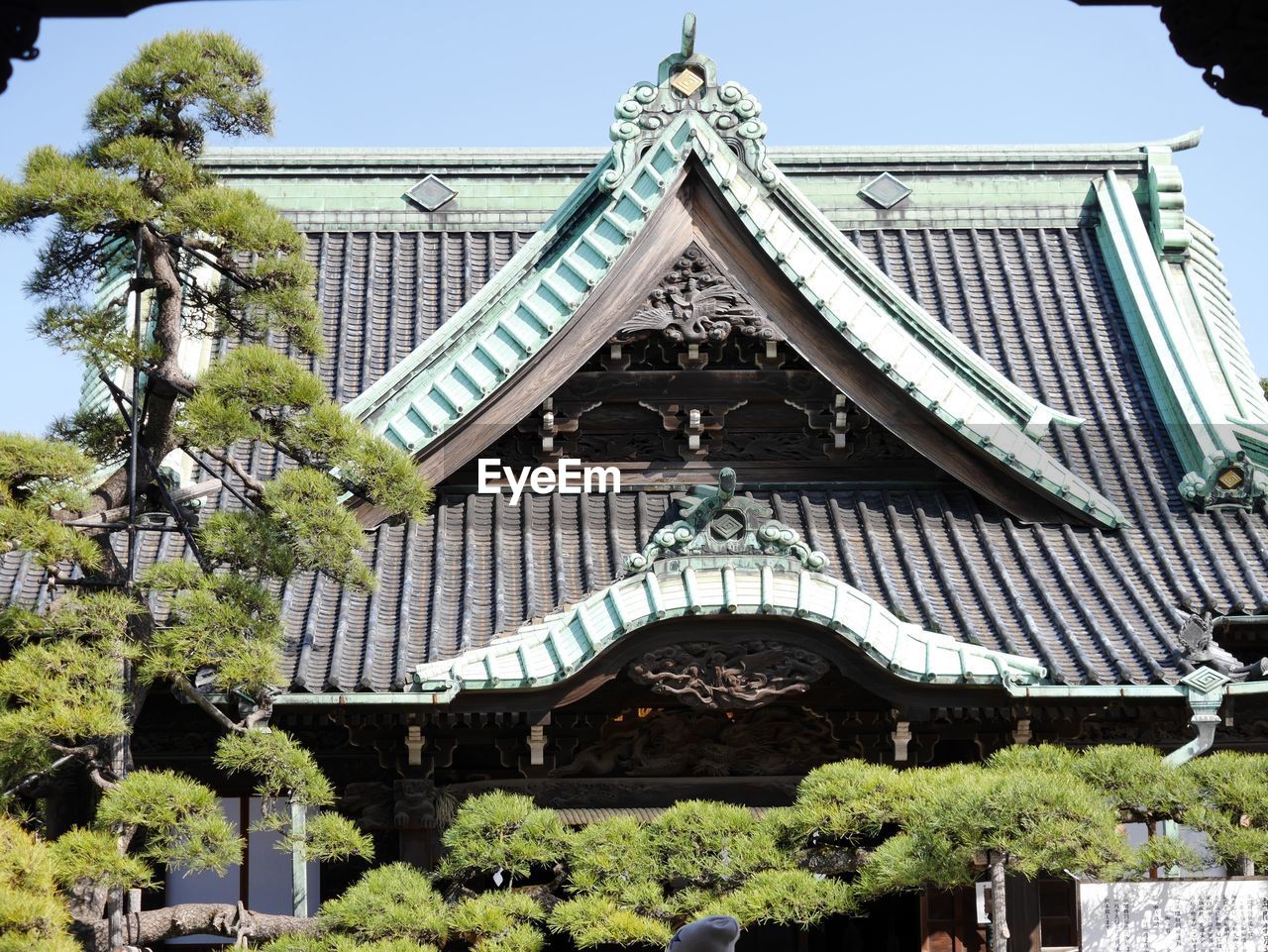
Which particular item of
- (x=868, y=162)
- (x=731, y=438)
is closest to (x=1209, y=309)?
(x=868, y=162)

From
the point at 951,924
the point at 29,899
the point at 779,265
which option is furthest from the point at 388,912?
the point at 779,265

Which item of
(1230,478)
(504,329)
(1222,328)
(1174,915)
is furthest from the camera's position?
(1222,328)

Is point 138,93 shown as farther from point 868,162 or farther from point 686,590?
point 868,162

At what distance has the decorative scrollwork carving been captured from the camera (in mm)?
9531

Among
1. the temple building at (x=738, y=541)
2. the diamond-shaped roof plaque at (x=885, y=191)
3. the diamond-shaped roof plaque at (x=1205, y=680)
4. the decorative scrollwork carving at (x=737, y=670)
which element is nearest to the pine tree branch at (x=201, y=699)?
the temple building at (x=738, y=541)

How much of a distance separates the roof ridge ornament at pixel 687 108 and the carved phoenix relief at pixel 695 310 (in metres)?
0.71

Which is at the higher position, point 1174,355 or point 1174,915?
point 1174,355

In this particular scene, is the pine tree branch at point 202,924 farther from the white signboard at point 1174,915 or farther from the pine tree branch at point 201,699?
the white signboard at point 1174,915

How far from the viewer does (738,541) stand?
9383 mm

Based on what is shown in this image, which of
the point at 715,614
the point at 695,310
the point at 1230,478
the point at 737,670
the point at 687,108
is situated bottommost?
the point at 737,670

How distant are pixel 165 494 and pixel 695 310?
12.7 feet

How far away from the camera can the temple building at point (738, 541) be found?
31.0ft

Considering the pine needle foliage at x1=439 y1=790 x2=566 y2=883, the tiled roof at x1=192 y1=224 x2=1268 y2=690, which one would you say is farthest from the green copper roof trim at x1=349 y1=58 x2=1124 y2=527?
the pine needle foliage at x1=439 y1=790 x2=566 y2=883

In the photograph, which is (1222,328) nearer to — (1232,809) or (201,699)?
(1232,809)
